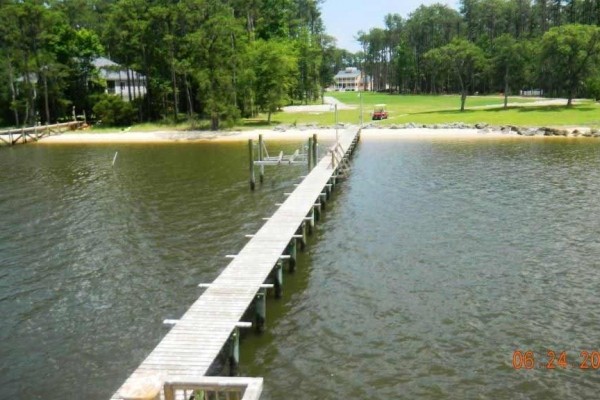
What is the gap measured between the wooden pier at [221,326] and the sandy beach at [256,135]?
36.6 m

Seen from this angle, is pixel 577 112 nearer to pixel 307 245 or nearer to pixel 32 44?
pixel 307 245

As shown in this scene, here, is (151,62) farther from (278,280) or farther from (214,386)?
(214,386)

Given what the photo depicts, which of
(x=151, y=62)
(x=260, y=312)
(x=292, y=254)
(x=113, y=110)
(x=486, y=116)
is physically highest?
(x=151, y=62)

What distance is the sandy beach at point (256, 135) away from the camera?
5847 cm

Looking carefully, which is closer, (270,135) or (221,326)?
(221,326)

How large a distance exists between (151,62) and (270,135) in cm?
2006

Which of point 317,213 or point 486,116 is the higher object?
point 486,116

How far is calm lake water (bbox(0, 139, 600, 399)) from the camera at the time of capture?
13.1 m

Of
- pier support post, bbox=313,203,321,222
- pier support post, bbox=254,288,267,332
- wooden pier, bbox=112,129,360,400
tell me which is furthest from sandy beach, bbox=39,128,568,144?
pier support post, bbox=254,288,267,332

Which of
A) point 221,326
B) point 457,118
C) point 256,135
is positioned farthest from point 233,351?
point 457,118

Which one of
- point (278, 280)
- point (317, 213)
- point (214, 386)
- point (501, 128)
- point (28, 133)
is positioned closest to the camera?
point (214, 386)

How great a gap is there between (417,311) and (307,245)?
7476 mm

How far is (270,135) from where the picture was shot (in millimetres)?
60969

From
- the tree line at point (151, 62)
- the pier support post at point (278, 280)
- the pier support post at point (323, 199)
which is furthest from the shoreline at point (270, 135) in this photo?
the pier support post at point (278, 280)
